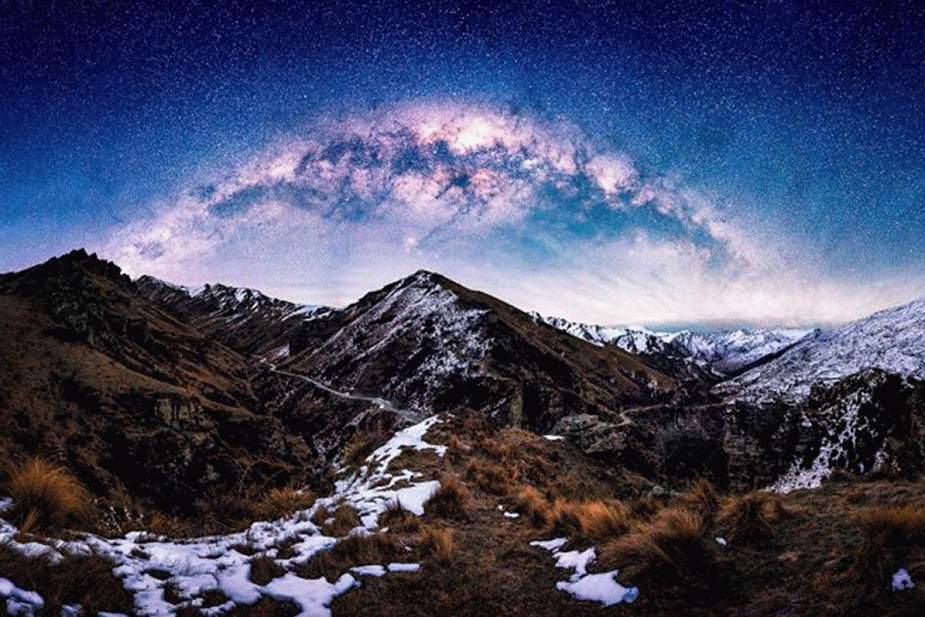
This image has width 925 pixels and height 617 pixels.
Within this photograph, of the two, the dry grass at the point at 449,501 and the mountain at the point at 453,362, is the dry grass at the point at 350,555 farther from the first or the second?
the mountain at the point at 453,362

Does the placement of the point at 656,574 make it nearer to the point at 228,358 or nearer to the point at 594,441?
the point at 594,441

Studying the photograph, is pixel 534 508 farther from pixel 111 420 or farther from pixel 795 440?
pixel 111 420

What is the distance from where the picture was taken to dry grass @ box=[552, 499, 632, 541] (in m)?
7.87

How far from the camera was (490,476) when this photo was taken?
1455 cm

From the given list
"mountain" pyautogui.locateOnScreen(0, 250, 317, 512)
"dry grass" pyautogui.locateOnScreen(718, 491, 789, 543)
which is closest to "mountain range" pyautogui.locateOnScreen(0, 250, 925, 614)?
"mountain" pyautogui.locateOnScreen(0, 250, 317, 512)

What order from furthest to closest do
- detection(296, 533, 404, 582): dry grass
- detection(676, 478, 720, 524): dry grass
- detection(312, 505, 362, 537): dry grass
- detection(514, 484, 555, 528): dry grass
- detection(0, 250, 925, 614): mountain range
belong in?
detection(0, 250, 925, 614): mountain range
detection(514, 484, 555, 528): dry grass
detection(312, 505, 362, 537): dry grass
detection(676, 478, 720, 524): dry grass
detection(296, 533, 404, 582): dry grass

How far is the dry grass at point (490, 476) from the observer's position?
13.6 metres

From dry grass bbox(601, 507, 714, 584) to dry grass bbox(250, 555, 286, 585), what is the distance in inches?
177

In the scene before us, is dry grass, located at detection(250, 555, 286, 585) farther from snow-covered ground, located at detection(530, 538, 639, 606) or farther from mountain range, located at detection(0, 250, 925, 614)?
snow-covered ground, located at detection(530, 538, 639, 606)

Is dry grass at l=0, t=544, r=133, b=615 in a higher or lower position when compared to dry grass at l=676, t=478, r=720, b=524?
higher

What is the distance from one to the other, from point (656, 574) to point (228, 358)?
13352 centimetres

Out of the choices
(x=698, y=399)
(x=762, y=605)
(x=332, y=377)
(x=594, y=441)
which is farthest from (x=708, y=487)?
(x=698, y=399)

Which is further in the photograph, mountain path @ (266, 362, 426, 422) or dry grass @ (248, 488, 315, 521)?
mountain path @ (266, 362, 426, 422)

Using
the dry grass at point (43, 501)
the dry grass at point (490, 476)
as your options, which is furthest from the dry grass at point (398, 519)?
the dry grass at point (43, 501)
